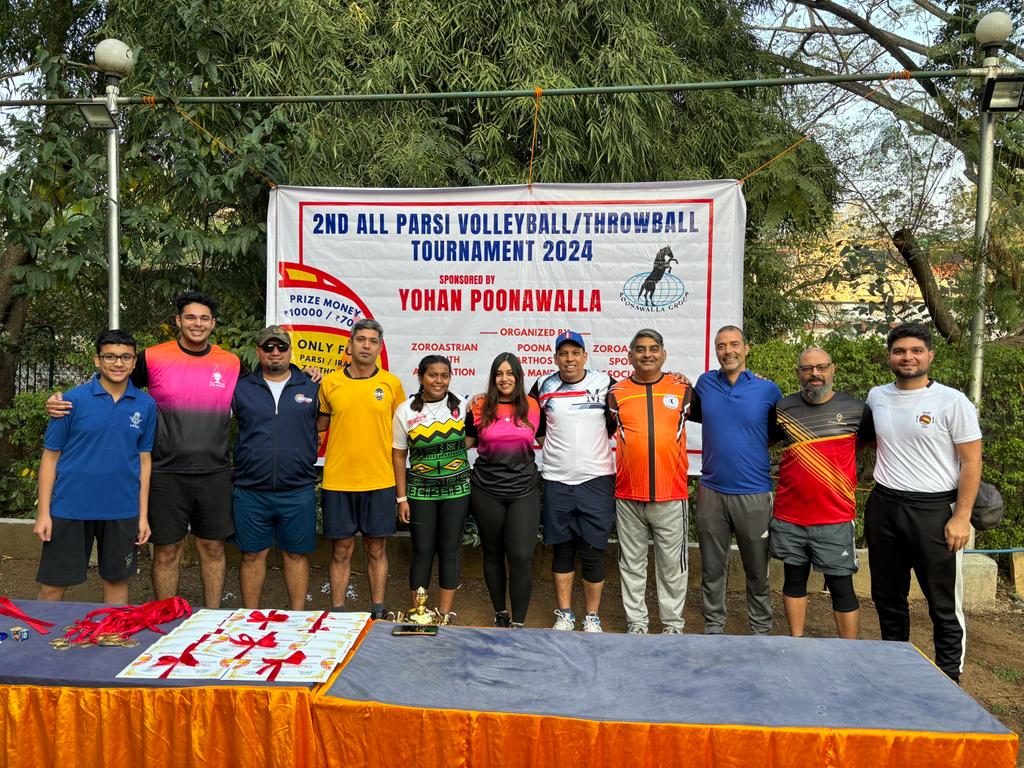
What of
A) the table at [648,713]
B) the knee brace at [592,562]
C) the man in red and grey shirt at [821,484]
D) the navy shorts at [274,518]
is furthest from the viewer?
the knee brace at [592,562]

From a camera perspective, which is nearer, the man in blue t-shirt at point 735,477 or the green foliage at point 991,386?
the man in blue t-shirt at point 735,477

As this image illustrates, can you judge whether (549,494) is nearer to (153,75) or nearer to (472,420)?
(472,420)

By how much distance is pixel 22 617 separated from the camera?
3055 mm

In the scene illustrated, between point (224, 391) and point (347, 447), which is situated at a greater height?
point (224, 391)

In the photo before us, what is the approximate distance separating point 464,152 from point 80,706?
4664 millimetres

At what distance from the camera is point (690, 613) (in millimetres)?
4926

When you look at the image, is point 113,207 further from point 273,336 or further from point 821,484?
point 821,484

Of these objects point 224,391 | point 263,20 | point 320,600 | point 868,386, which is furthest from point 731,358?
point 263,20

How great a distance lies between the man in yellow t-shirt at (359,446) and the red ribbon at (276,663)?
4.78 ft

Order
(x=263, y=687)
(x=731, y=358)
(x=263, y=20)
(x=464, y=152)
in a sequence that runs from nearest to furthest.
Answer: (x=263, y=687) → (x=731, y=358) → (x=263, y=20) → (x=464, y=152)

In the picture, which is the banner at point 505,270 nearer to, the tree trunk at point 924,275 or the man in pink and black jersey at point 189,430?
the man in pink and black jersey at point 189,430

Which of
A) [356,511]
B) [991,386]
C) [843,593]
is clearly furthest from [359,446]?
[991,386]

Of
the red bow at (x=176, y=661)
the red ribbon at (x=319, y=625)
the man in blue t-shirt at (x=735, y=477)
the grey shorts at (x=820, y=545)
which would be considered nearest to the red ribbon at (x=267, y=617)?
the red ribbon at (x=319, y=625)

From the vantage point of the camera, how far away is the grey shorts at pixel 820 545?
3.80 meters
